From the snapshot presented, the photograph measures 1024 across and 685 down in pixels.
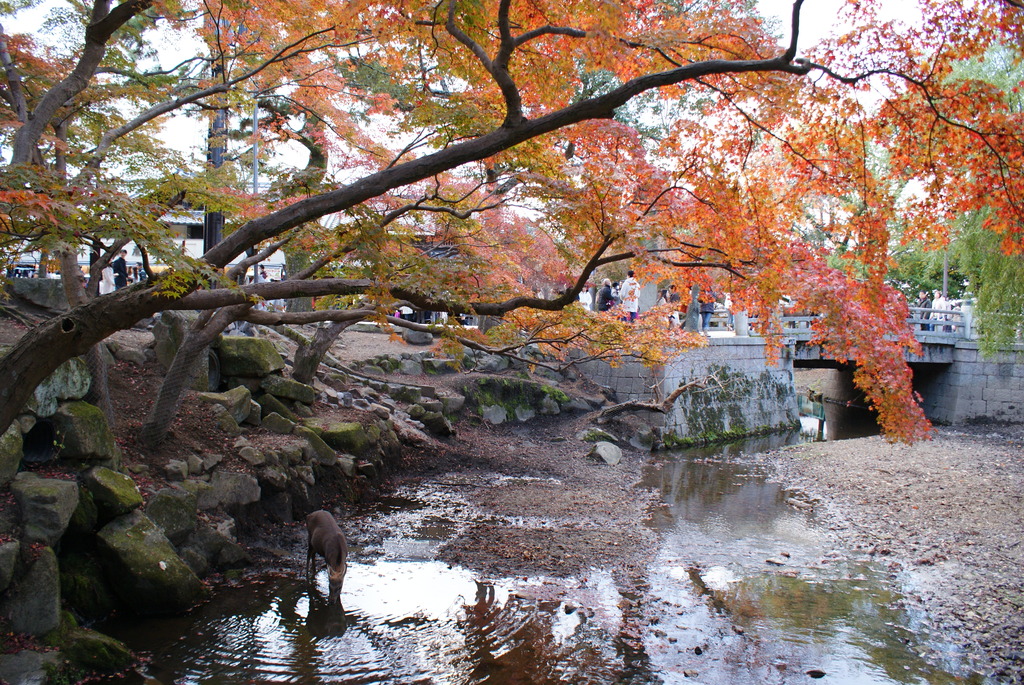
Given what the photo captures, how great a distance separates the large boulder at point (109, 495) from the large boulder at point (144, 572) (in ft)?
0.46

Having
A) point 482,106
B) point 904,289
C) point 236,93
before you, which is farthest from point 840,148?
point 904,289

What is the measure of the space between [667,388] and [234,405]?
39.3 feet

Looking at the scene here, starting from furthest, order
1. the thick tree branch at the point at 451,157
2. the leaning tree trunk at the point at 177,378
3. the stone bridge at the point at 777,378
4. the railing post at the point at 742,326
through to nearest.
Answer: the railing post at the point at 742,326, the stone bridge at the point at 777,378, the leaning tree trunk at the point at 177,378, the thick tree branch at the point at 451,157

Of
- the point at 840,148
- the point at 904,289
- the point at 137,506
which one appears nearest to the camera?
the point at 137,506

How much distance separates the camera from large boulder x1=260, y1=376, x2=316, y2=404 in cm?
1007

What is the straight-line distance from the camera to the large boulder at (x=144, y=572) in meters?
5.34

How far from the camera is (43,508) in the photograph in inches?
200

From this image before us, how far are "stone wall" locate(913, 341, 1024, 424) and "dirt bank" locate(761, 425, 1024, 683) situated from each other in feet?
10.8

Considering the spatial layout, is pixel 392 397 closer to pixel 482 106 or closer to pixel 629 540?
pixel 629 540

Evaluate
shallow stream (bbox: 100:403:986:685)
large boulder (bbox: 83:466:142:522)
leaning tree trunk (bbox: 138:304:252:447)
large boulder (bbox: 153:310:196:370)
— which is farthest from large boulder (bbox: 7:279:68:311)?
shallow stream (bbox: 100:403:986:685)

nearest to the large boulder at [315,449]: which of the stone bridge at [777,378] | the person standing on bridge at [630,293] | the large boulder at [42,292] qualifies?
the large boulder at [42,292]

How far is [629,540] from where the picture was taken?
8125mm

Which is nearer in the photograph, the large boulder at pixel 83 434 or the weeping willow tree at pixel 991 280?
the large boulder at pixel 83 434

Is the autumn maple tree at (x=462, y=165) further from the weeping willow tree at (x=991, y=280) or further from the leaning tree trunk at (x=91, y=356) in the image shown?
the weeping willow tree at (x=991, y=280)
